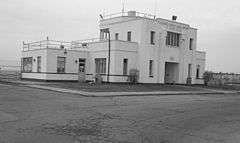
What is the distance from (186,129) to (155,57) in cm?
3276

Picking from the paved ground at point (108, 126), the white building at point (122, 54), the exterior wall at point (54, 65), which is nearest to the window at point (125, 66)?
the white building at point (122, 54)

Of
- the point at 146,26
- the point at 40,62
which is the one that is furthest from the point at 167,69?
the point at 40,62

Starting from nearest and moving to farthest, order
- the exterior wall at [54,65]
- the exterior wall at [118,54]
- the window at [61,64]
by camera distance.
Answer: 1. the exterior wall at [118,54]
2. the exterior wall at [54,65]
3. the window at [61,64]

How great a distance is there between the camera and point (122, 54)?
42875 millimetres

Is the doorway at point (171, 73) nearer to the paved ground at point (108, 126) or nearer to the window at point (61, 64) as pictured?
the window at point (61, 64)

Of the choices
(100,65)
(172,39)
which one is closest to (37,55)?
(100,65)

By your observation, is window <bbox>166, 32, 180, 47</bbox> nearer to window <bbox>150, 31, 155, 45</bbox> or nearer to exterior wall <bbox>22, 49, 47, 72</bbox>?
window <bbox>150, 31, 155, 45</bbox>

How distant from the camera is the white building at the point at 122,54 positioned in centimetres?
4300

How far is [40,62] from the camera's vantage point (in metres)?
44.4

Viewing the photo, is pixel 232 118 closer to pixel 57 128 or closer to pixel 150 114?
pixel 150 114

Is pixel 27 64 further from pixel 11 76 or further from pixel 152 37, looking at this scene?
pixel 152 37

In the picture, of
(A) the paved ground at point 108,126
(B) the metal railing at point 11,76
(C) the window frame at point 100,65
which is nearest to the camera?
(A) the paved ground at point 108,126

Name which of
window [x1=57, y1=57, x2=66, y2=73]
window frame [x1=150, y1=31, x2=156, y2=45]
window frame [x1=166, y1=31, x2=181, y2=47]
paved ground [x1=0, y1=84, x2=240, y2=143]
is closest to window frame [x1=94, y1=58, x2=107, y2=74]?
window [x1=57, y1=57, x2=66, y2=73]

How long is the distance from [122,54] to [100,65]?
11.4ft
